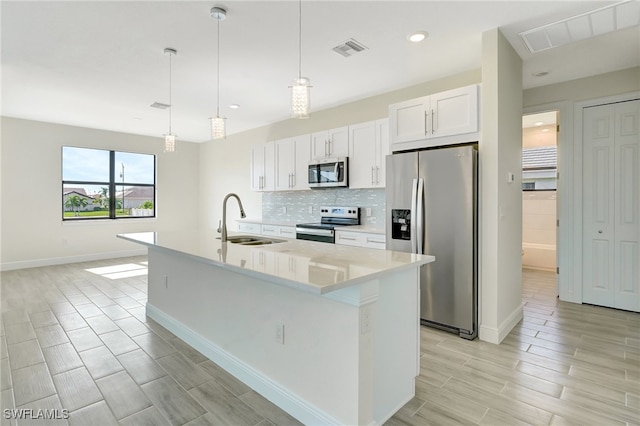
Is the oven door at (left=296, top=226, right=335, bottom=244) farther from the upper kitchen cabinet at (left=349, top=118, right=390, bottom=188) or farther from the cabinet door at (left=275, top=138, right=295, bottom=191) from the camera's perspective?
the cabinet door at (left=275, top=138, right=295, bottom=191)

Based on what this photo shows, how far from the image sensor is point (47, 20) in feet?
8.69

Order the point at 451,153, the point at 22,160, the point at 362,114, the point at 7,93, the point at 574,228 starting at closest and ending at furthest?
the point at 451,153 → the point at 574,228 → the point at 7,93 → the point at 362,114 → the point at 22,160

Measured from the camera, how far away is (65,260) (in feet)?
20.5

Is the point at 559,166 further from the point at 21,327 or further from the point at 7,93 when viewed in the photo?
the point at 7,93

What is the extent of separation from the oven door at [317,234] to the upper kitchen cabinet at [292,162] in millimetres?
782

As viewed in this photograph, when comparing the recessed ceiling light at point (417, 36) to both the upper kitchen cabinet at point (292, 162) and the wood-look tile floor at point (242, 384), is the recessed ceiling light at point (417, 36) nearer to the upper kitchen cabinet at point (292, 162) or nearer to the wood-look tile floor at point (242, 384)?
the upper kitchen cabinet at point (292, 162)

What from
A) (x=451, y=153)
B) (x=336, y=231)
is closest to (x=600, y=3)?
(x=451, y=153)

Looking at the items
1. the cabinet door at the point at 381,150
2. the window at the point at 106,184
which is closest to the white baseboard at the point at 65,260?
the window at the point at 106,184

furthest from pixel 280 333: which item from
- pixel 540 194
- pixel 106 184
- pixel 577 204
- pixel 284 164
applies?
pixel 106 184

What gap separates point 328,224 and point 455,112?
2.46 m

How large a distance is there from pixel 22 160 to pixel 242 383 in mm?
6311

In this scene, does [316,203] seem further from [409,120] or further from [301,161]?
[409,120]

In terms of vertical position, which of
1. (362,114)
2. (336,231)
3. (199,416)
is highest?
(362,114)

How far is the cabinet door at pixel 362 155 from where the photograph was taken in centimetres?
424
